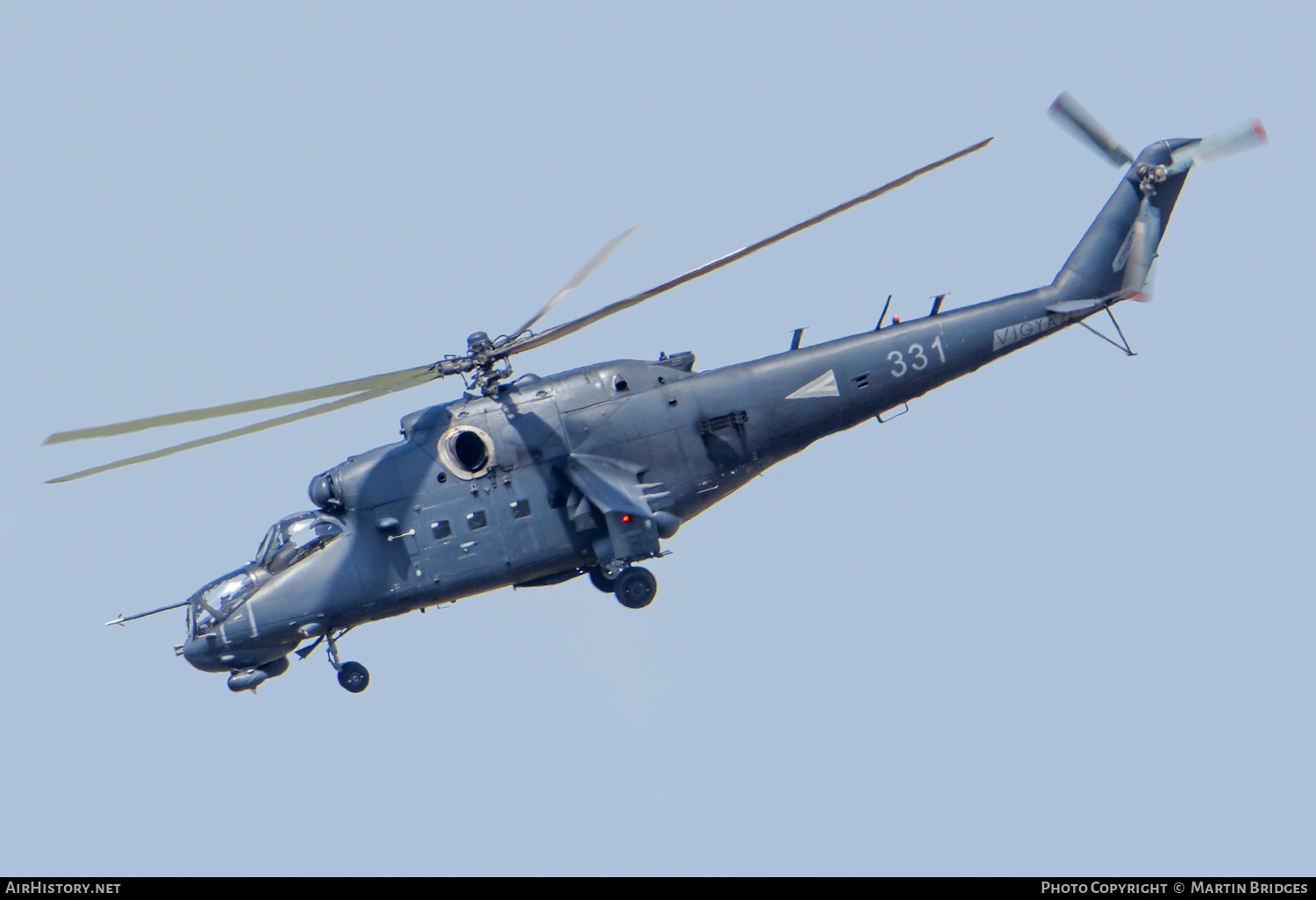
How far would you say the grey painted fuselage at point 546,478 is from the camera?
74.5ft

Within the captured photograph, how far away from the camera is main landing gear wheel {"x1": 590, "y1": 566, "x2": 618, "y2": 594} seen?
2406cm

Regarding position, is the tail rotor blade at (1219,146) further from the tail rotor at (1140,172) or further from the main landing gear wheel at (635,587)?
the main landing gear wheel at (635,587)

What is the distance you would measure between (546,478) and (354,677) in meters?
4.37

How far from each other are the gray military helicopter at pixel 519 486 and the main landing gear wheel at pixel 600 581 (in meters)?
0.02

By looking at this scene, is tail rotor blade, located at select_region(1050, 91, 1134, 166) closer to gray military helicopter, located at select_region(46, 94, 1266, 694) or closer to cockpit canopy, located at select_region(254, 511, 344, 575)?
gray military helicopter, located at select_region(46, 94, 1266, 694)

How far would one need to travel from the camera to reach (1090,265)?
84.9 ft

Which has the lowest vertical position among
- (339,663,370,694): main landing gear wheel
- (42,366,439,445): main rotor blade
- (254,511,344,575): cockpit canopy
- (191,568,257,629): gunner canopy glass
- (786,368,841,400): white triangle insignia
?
(339,663,370,694): main landing gear wheel

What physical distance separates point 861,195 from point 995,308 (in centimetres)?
530

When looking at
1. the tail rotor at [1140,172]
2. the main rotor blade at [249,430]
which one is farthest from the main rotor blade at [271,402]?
the tail rotor at [1140,172]

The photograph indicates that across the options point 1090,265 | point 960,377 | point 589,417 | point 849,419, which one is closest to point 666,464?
point 589,417

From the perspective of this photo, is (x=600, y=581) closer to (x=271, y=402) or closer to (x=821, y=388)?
(x=821, y=388)

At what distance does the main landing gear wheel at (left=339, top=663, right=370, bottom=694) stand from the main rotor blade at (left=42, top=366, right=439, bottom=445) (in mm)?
4801

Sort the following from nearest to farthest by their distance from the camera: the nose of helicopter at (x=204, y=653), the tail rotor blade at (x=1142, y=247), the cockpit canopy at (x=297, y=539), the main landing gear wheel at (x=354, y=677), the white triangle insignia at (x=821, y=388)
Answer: the nose of helicopter at (x=204, y=653)
the cockpit canopy at (x=297, y=539)
the main landing gear wheel at (x=354, y=677)
the white triangle insignia at (x=821, y=388)
the tail rotor blade at (x=1142, y=247)

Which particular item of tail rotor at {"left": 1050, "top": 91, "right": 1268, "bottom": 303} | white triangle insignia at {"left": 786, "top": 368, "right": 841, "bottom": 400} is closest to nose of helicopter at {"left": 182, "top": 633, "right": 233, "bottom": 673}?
white triangle insignia at {"left": 786, "top": 368, "right": 841, "bottom": 400}
